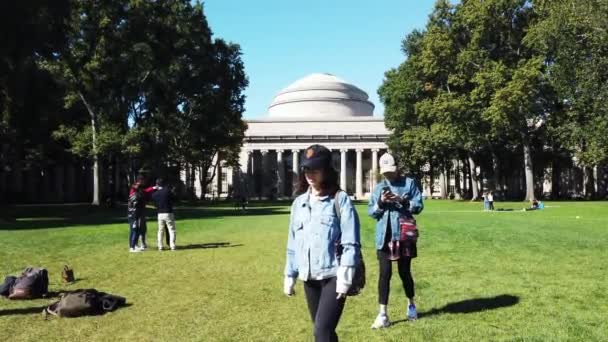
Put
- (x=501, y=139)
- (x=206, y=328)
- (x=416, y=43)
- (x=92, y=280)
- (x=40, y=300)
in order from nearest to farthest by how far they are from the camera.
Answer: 1. (x=206, y=328)
2. (x=40, y=300)
3. (x=92, y=280)
4. (x=501, y=139)
5. (x=416, y=43)

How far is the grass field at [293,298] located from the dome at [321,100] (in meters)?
88.2

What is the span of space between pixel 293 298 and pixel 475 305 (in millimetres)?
2901

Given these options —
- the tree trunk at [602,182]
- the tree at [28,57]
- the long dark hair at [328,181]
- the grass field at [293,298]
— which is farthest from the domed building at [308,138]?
the long dark hair at [328,181]

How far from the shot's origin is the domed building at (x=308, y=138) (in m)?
99.6

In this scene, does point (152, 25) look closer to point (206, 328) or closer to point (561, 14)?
point (561, 14)

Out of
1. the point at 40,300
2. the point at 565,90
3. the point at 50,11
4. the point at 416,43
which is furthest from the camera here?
the point at 416,43

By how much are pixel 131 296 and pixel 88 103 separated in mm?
34138

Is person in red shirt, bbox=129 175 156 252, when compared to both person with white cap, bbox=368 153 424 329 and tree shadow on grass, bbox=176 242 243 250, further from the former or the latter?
person with white cap, bbox=368 153 424 329

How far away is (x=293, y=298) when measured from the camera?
32.0 feet

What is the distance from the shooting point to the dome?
108 meters

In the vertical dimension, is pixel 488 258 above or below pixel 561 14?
below

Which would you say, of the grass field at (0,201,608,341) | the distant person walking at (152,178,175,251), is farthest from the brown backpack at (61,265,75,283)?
the distant person walking at (152,178,175,251)

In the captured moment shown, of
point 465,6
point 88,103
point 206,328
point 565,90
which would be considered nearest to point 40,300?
point 206,328

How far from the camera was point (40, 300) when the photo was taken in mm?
9758
